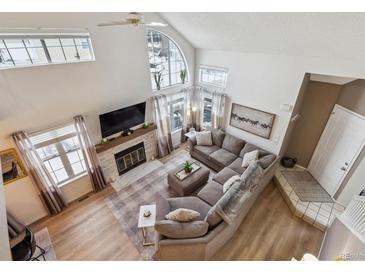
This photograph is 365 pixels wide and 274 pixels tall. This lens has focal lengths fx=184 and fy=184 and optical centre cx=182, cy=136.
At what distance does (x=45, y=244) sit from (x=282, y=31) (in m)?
6.36

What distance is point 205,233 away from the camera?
3172mm

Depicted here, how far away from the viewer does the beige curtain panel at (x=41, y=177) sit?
11.6 ft

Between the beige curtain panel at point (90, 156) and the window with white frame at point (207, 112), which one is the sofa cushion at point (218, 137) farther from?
the beige curtain panel at point (90, 156)

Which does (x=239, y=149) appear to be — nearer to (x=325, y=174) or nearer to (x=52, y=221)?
(x=325, y=174)

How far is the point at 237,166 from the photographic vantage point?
5090 mm

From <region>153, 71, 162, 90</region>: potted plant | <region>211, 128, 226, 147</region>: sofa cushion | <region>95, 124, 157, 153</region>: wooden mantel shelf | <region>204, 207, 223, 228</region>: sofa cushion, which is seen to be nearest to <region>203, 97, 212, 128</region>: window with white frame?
<region>211, 128, 226, 147</region>: sofa cushion

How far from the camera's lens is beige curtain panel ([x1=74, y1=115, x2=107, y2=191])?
13.8ft

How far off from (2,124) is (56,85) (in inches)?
45.4

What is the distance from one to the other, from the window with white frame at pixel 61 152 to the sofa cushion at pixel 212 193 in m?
3.12

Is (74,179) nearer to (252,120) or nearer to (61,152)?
(61,152)

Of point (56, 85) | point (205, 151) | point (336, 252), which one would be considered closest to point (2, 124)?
point (56, 85)

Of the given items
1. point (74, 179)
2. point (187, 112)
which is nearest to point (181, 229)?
point (74, 179)

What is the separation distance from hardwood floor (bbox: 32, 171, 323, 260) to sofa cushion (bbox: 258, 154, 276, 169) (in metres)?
0.92

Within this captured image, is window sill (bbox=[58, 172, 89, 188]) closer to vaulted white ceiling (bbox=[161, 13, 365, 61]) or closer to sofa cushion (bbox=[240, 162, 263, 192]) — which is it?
sofa cushion (bbox=[240, 162, 263, 192])
